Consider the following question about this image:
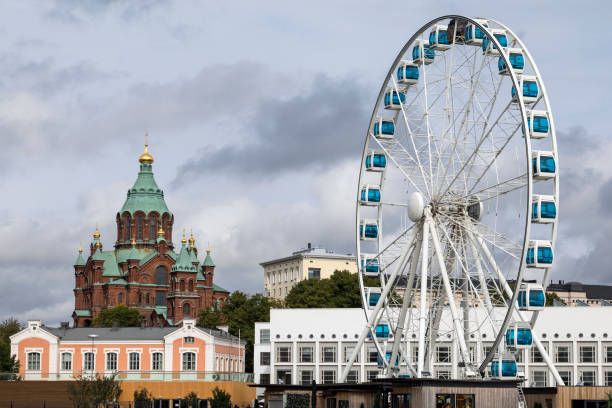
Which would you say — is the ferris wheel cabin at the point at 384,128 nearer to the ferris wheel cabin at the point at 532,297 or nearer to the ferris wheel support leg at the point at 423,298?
the ferris wheel support leg at the point at 423,298

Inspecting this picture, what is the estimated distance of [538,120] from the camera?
54.0m

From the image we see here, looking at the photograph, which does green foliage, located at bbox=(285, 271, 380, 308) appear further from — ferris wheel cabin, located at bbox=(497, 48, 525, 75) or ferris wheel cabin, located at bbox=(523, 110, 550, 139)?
ferris wheel cabin, located at bbox=(523, 110, 550, 139)

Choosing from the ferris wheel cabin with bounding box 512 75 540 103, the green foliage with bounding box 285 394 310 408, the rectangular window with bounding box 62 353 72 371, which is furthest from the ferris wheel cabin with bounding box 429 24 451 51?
the rectangular window with bounding box 62 353 72 371

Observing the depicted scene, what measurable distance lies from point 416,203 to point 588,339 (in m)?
44.9

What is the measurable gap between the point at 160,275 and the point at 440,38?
131 m

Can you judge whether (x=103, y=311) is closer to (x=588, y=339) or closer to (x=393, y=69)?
(x=588, y=339)

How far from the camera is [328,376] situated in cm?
10262

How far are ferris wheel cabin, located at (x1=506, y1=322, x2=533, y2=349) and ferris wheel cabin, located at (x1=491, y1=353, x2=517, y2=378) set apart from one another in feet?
3.28

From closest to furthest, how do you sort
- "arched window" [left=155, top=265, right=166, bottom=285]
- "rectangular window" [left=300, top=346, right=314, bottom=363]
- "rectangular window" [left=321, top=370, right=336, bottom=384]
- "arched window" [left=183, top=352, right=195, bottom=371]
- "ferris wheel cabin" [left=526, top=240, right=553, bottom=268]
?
"ferris wheel cabin" [left=526, top=240, right=553, bottom=268], "rectangular window" [left=321, top=370, right=336, bottom=384], "rectangular window" [left=300, top=346, right=314, bottom=363], "arched window" [left=183, top=352, right=195, bottom=371], "arched window" [left=155, top=265, right=166, bottom=285]

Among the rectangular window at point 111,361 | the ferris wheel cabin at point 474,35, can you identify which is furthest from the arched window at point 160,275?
the ferris wheel cabin at point 474,35

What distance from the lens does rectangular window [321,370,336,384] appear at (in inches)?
4028

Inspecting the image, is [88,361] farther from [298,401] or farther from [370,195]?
[370,195]

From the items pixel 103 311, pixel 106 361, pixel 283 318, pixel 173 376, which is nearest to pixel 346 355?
pixel 283 318

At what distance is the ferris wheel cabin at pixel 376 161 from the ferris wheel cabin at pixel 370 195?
1.14 meters
